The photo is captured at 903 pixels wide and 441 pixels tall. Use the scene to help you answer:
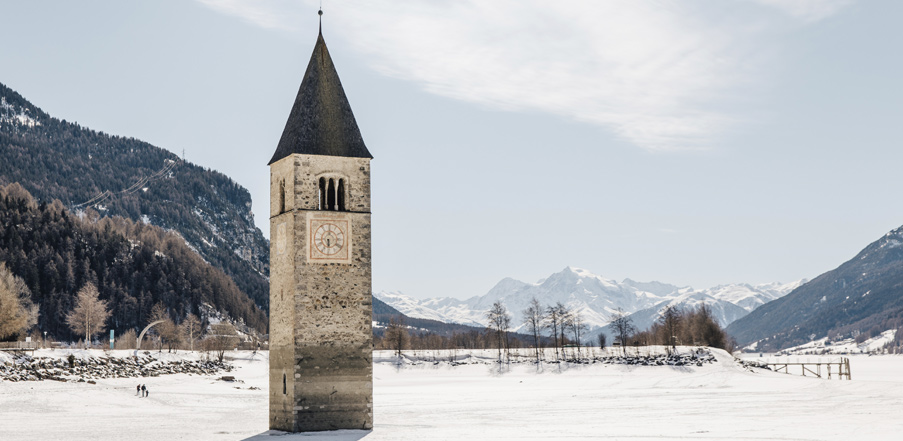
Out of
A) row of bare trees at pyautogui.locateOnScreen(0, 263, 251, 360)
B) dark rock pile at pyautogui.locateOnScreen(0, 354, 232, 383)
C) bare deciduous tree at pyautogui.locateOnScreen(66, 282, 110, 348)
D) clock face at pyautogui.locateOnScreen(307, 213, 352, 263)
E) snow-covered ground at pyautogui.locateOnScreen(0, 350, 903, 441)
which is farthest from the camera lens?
bare deciduous tree at pyautogui.locateOnScreen(66, 282, 110, 348)

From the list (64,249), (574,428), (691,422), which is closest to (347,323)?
(574,428)

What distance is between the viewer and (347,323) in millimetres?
46719

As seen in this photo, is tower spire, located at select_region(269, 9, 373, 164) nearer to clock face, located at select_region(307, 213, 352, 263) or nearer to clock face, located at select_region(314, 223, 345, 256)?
clock face, located at select_region(307, 213, 352, 263)

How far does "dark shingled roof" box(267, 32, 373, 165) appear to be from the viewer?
4797 cm

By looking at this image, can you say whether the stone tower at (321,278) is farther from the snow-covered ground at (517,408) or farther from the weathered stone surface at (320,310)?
the snow-covered ground at (517,408)

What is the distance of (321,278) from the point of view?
153 feet

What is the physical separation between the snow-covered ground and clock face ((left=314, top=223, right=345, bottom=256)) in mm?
8536

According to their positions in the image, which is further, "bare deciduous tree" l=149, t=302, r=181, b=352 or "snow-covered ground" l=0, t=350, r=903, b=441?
"bare deciduous tree" l=149, t=302, r=181, b=352

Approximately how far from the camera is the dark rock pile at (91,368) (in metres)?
71.9

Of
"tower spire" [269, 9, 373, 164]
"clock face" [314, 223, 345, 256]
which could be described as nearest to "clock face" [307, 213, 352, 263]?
"clock face" [314, 223, 345, 256]

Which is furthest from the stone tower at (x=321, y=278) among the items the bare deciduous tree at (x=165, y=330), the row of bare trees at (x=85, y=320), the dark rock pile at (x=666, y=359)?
the bare deciduous tree at (x=165, y=330)

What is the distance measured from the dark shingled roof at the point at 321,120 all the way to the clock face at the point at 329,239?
361 cm

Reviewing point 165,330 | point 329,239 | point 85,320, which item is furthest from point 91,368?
point 165,330

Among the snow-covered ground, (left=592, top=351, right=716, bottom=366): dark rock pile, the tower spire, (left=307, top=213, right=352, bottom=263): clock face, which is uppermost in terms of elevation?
the tower spire
